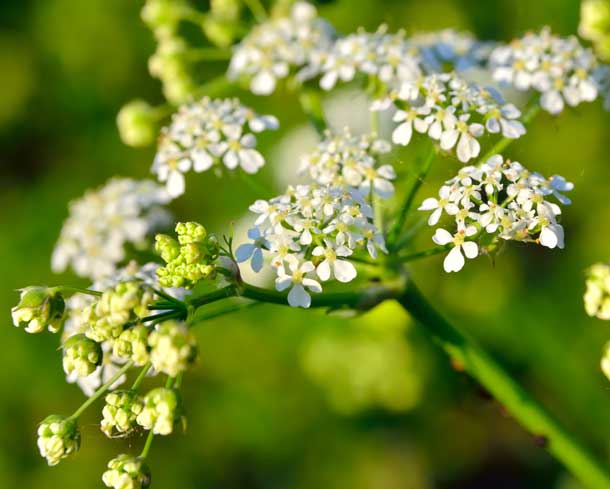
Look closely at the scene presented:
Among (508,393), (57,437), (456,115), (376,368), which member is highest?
(456,115)

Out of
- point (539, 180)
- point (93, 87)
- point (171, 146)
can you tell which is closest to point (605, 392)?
point (539, 180)

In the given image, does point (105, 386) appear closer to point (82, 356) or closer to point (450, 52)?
point (82, 356)

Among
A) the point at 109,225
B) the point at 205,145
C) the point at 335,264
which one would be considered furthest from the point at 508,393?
the point at 109,225

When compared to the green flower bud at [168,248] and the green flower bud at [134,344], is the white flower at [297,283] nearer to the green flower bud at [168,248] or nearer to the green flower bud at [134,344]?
the green flower bud at [168,248]

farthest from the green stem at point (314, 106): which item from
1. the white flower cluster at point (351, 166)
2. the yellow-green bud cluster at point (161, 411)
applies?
the yellow-green bud cluster at point (161, 411)

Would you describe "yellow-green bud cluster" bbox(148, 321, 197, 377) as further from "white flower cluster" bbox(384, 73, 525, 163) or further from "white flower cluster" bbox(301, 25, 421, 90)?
"white flower cluster" bbox(301, 25, 421, 90)

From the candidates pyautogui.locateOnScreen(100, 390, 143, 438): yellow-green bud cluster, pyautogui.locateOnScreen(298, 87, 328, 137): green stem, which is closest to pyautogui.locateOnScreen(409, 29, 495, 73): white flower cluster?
pyautogui.locateOnScreen(298, 87, 328, 137): green stem

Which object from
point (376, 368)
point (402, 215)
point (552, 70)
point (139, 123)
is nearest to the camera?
point (402, 215)
